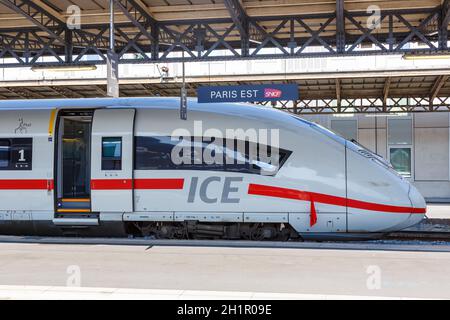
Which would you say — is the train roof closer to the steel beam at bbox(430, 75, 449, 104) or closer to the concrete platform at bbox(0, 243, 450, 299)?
the concrete platform at bbox(0, 243, 450, 299)

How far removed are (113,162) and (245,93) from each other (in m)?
3.12

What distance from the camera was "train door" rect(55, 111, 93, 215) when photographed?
9.36 meters

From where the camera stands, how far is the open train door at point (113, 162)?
29.7 ft

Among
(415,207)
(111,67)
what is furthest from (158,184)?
(111,67)

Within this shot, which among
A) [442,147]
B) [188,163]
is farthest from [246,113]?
[442,147]

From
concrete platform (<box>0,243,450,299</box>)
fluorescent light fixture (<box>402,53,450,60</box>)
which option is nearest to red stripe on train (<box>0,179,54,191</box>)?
concrete platform (<box>0,243,450,299</box>)

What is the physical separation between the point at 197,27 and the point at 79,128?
6.37 meters

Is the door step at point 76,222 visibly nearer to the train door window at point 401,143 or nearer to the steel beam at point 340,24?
the steel beam at point 340,24

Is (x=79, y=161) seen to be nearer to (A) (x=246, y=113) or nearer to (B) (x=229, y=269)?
(A) (x=246, y=113)

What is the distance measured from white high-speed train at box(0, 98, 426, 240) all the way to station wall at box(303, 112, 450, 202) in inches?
697

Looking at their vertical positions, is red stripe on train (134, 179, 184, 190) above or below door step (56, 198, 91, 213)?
above

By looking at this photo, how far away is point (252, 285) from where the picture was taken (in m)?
5.91

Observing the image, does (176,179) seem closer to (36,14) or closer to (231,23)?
(231,23)

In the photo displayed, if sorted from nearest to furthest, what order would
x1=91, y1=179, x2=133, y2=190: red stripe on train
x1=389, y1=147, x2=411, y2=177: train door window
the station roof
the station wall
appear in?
x1=91, y1=179, x2=133, y2=190: red stripe on train < the station roof < the station wall < x1=389, y1=147, x2=411, y2=177: train door window
